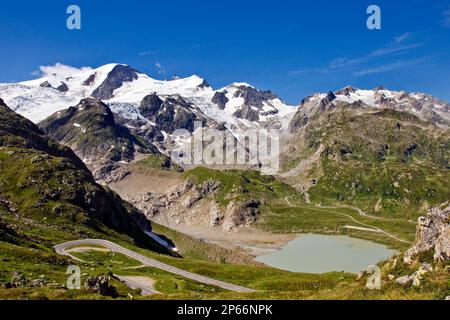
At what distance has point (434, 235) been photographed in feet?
176

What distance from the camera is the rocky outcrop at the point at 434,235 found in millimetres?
49447

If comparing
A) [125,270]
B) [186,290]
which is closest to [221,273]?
[125,270]

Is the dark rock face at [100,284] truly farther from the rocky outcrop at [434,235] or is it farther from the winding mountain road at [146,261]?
the winding mountain road at [146,261]

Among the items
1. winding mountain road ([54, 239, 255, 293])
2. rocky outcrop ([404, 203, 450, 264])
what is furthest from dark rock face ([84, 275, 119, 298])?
winding mountain road ([54, 239, 255, 293])

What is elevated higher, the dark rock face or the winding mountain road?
the dark rock face

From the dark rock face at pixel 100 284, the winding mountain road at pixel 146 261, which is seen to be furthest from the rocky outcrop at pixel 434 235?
the winding mountain road at pixel 146 261

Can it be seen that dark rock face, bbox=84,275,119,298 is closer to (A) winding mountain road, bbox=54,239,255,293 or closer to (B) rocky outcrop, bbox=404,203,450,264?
(B) rocky outcrop, bbox=404,203,450,264

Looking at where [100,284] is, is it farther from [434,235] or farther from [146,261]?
[146,261]

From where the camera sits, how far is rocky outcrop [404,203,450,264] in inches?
1947

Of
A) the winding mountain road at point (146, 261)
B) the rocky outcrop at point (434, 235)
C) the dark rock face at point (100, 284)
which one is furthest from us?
the winding mountain road at point (146, 261)

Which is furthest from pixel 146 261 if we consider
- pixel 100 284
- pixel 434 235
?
pixel 434 235
